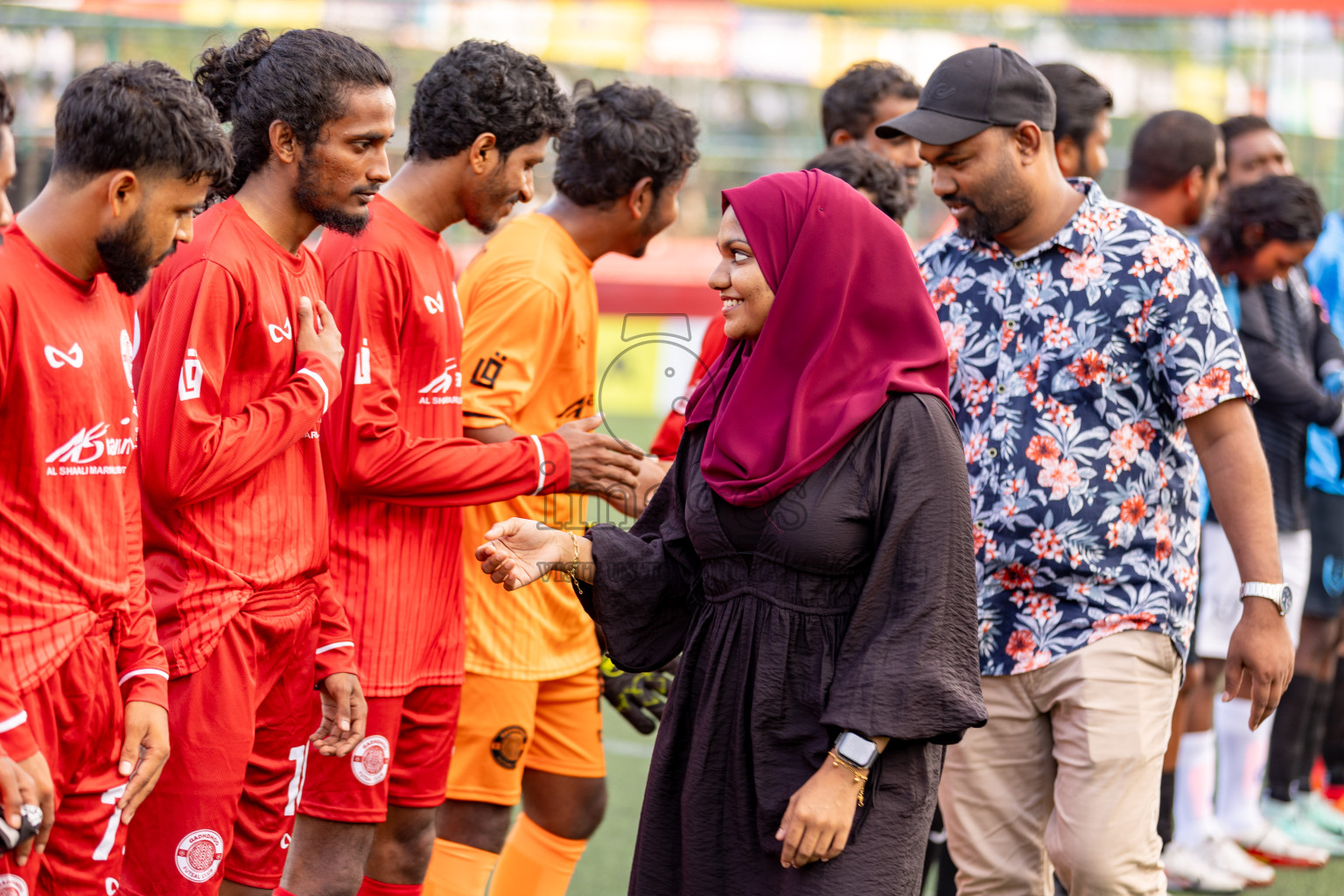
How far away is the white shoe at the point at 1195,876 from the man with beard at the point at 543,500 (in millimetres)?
2393

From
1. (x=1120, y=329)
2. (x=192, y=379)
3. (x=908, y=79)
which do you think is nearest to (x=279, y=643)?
(x=192, y=379)

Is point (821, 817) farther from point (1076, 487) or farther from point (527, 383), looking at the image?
point (527, 383)

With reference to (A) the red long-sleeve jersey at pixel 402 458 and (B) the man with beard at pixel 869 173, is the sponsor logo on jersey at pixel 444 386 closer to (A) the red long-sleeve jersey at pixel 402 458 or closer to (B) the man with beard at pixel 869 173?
(A) the red long-sleeve jersey at pixel 402 458

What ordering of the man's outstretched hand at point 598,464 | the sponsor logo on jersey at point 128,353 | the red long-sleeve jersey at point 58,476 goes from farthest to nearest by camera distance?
1. the man's outstretched hand at point 598,464
2. the sponsor logo on jersey at point 128,353
3. the red long-sleeve jersey at point 58,476

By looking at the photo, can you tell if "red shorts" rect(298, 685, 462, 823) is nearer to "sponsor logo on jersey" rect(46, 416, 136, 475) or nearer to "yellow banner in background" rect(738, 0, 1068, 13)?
"sponsor logo on jersey" rect(46, 416, 136, 475)

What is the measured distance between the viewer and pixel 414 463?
345cm

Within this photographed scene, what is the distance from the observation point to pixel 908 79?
5770mm

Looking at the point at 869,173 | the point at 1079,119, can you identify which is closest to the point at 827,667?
the point at 869,173

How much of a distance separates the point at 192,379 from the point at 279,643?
622 millimetres

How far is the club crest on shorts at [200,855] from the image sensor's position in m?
2.95

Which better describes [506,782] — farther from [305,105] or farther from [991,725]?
[305,105]

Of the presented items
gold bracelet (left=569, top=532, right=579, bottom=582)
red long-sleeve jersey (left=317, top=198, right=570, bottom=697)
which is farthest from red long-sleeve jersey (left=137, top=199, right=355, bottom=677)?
gold bracelet (left=569, top=532, right=579, bottom=582)

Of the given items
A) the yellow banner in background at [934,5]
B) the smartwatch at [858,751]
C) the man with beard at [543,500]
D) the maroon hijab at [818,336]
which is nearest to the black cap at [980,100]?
the man with beard at [543,500]

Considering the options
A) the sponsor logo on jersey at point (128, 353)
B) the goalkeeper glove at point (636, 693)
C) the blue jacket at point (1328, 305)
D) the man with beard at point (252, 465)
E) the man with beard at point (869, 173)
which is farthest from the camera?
the blue jacket at point (1328, 305)
